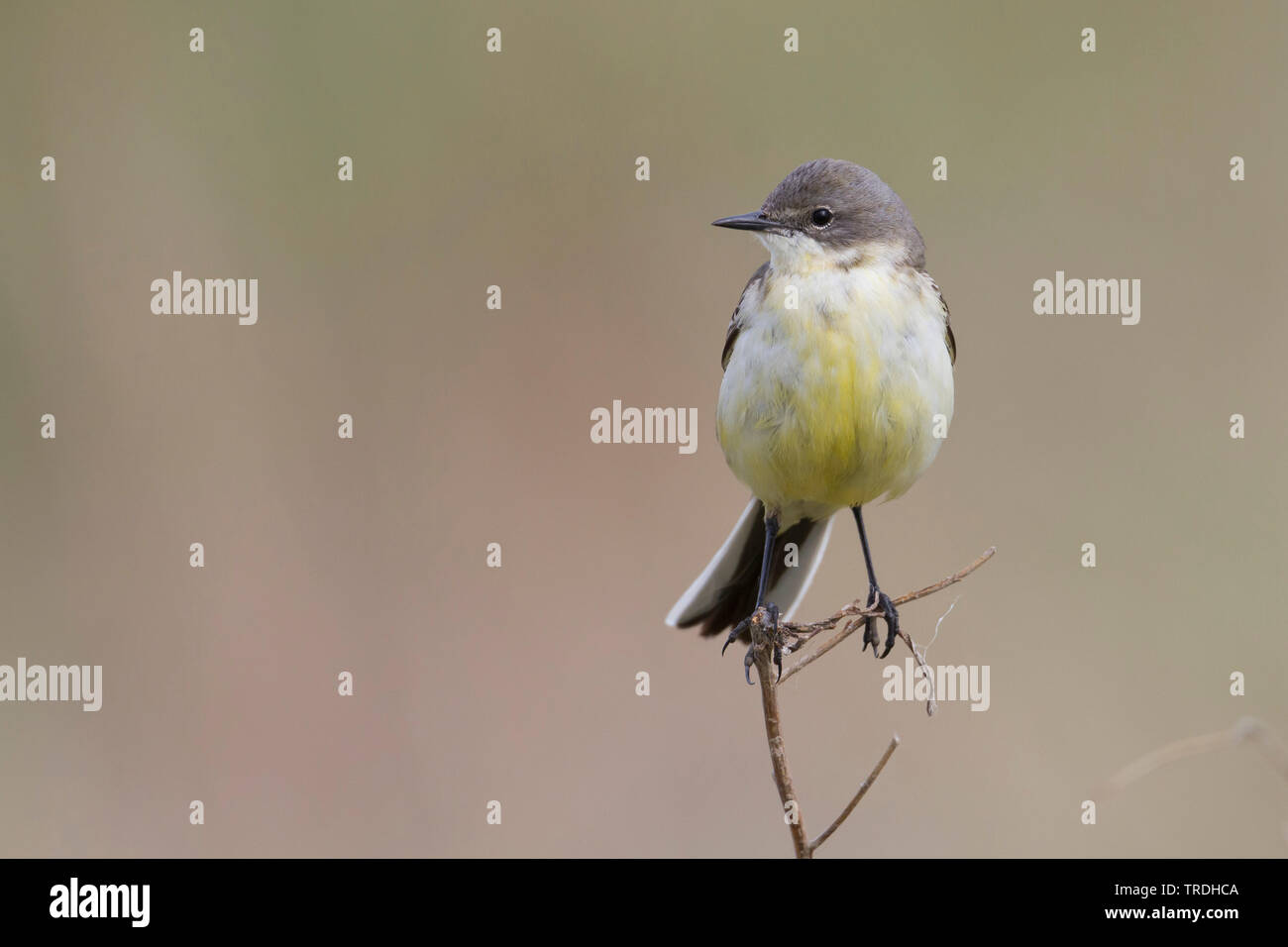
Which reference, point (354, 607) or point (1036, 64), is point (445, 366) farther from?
point (1036, 64)

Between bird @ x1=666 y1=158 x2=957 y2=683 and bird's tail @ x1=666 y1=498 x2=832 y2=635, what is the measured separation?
187mm

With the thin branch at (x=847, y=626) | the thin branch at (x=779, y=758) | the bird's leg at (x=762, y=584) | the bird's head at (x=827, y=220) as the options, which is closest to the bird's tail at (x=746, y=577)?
the bird's leg at (x=762, y=584)

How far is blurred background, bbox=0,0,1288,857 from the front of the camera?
8.87m

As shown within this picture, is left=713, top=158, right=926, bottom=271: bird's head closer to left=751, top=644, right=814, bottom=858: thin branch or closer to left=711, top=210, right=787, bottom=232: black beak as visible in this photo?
left=711, top=210, right=787, bottom=232: black beak

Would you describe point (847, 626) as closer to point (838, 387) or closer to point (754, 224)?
point (838, 387)

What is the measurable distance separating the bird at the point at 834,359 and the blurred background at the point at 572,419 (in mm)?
3130

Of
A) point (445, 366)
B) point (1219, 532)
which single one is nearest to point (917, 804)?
point (1219, 532)

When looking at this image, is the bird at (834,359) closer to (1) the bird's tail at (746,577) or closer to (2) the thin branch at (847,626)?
(1) the bird's tail at (746,577)

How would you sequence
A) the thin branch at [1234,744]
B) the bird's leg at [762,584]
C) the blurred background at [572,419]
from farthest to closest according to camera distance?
the blurred background at [572,419], the bird's leg at [762,584], the thin branch at [1234,744]

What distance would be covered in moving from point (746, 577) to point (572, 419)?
3.99 metres

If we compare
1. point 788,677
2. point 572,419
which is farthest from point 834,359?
point 572,419

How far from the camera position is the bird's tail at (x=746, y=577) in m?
6.43

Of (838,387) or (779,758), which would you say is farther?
(838,387)

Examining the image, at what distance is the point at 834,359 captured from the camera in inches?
216
